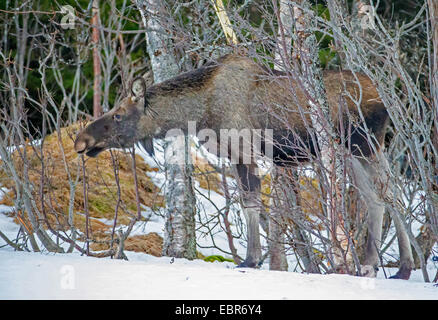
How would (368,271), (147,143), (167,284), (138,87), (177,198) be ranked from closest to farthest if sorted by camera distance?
1. (167,284)
2. (368,271)
3. (138,87)
4. (147,143)
5. (177,198)

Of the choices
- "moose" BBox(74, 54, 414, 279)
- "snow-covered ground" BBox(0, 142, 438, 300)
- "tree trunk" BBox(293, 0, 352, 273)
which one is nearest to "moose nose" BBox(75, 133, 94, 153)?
"moose" BBox(74, 54, 414, 279)

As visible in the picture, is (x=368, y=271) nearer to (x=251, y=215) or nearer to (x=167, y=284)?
(x=251, y=215)

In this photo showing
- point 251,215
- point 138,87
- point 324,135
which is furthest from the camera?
point 138,87

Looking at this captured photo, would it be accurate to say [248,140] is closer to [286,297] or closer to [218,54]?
[218,54]

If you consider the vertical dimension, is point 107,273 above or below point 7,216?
below

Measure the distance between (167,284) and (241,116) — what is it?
8.24ft

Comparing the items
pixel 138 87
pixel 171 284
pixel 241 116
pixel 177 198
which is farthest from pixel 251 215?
pixel 171 284

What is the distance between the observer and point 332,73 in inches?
235

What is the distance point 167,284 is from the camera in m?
3.52

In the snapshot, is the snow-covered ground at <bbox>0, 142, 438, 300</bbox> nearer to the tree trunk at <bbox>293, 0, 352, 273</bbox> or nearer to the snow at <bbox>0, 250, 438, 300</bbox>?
the snow at <bbox>0, 250, 438, 300</bbox>

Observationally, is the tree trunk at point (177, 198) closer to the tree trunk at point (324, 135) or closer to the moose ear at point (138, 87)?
the moose ear at point (138, 87)

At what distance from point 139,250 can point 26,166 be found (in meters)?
2.36

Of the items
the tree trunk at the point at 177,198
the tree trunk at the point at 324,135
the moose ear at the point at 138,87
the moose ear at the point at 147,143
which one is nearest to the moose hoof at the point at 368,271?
the tree trunk at the point at 324,135

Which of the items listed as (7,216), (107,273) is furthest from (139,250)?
(107,273)
